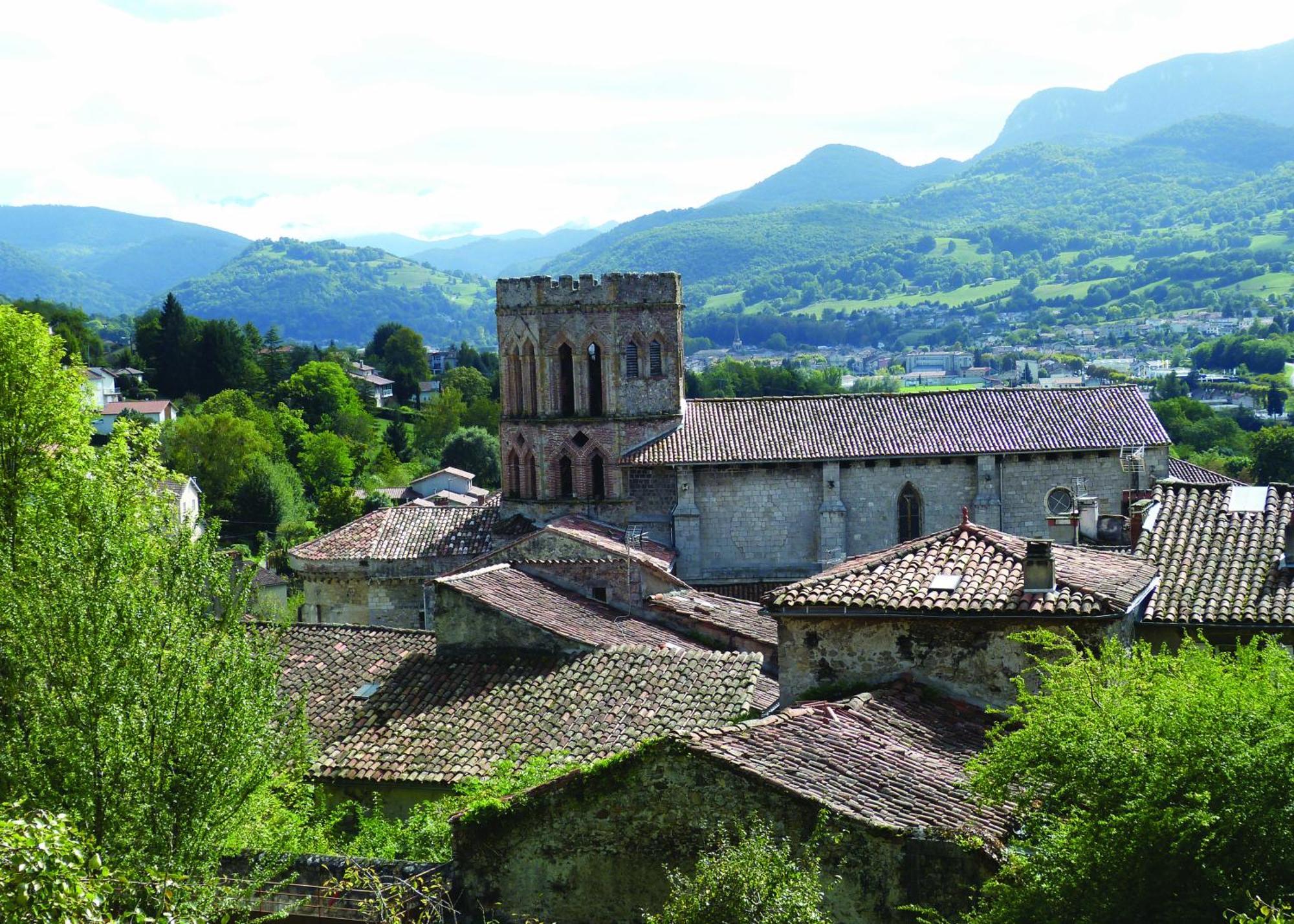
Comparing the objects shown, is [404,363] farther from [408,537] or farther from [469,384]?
[408,537]

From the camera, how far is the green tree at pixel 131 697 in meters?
14.8

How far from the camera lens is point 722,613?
30.2 metres

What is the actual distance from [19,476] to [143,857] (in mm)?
7818

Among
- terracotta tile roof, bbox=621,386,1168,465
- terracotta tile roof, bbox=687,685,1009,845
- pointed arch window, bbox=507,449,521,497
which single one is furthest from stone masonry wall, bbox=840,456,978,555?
terracotta tile roof, bbox=687,685,1009,845

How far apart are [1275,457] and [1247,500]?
237 feet

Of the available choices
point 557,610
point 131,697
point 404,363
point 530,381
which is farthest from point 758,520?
point 404,363

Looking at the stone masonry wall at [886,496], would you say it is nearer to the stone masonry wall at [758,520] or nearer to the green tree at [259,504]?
the stone masonry wall at [758,520]

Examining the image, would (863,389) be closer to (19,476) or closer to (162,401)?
(162,401)

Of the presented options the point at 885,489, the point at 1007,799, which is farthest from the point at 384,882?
the point at 885,489

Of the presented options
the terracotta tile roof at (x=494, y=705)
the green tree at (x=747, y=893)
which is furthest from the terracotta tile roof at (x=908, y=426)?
the green tree at (x=747, y=893)

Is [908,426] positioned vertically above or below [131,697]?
above

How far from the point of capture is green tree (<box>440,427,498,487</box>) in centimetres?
9144

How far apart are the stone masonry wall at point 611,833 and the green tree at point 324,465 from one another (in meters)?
75.5

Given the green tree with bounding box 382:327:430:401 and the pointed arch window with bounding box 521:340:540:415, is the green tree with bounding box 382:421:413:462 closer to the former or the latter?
the green tree with bounding box 382:327:430:401
